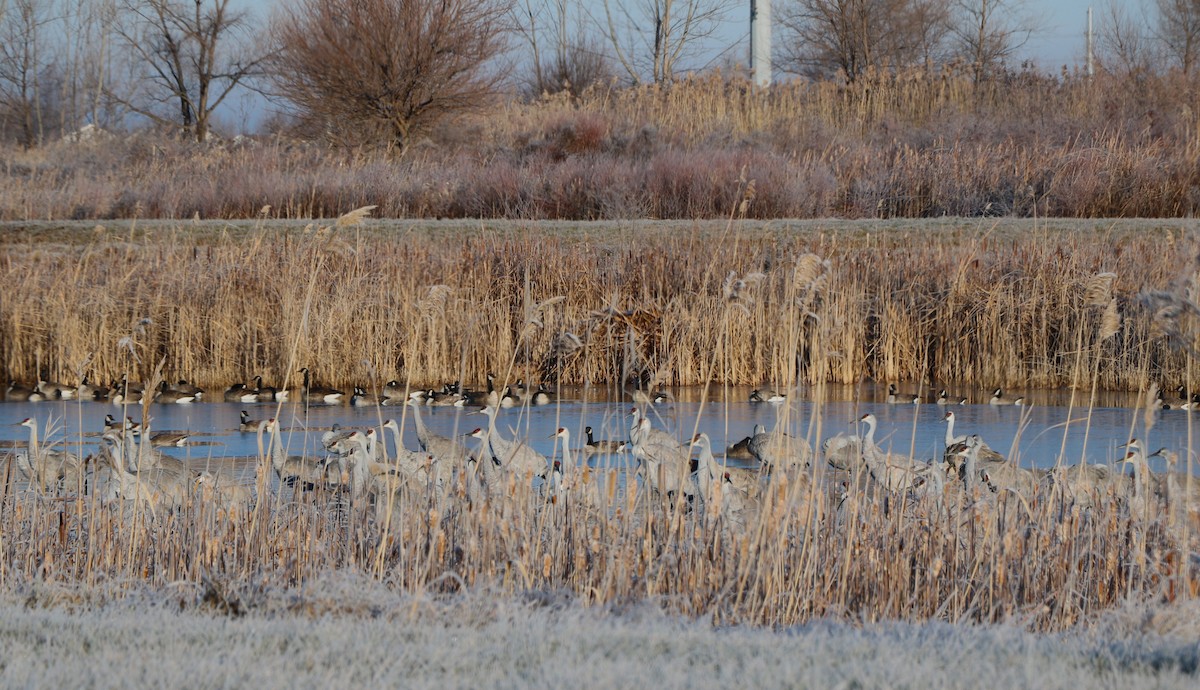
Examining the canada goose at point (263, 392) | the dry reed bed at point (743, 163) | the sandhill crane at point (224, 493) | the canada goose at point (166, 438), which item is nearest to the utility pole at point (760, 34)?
the dry reed bed at point (743, 163)

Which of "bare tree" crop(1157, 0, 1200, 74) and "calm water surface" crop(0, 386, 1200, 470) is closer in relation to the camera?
"calm water surface" crop(0, 386, 1200, 470)

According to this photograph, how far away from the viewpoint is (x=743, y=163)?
1780cm

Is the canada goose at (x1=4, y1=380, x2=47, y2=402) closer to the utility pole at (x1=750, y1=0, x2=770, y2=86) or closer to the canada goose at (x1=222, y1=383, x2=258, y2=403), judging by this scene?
the canada goose at (x1=222, y1=383, x2=258, y2=403)

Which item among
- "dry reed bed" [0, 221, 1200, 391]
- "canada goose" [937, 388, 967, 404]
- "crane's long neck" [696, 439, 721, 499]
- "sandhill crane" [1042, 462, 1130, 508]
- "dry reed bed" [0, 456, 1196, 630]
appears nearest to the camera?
"dry reed bed" [0, 456, 1196, 630]

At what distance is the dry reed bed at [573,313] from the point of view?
1082 centimetres

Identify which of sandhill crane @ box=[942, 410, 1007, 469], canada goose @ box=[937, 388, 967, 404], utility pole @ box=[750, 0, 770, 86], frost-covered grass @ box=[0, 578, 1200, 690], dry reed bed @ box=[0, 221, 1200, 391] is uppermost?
utility pole @ box=[750, 0, 770, 86]

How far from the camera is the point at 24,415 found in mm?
9500

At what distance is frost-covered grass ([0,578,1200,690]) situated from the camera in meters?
2.99

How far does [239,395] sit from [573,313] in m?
2.86

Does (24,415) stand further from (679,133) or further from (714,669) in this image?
(679,133)

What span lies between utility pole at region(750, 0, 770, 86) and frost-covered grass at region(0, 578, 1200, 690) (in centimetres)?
2463

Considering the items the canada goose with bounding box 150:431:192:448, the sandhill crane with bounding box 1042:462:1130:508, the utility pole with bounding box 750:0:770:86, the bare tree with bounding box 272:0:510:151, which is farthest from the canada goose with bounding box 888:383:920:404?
the utility pole with bounding box 750:0:770:86

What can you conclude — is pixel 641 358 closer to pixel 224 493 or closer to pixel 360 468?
pixel 360 468

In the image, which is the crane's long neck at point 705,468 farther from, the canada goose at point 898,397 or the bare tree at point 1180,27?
the bare tree at point 1180,27
